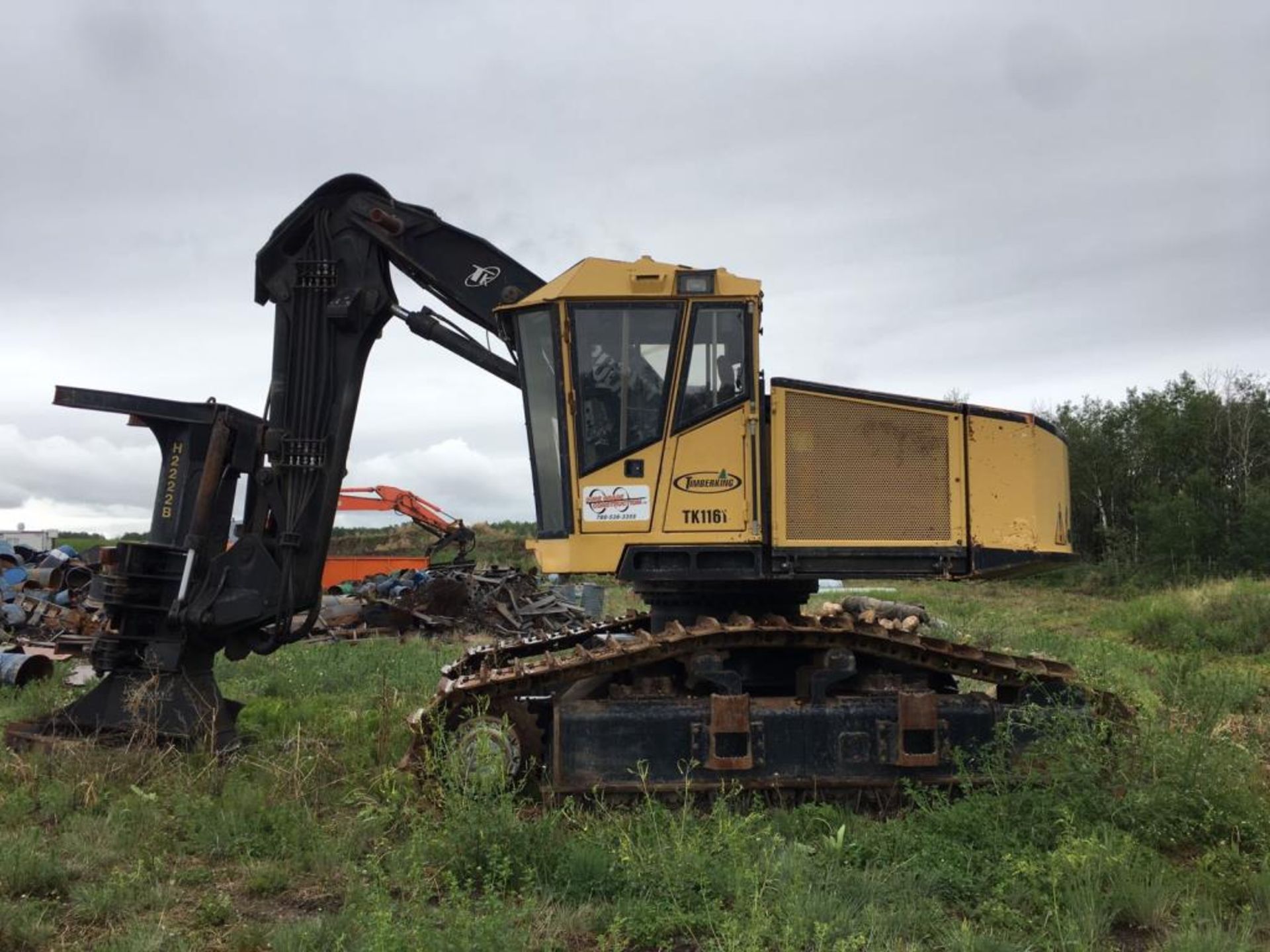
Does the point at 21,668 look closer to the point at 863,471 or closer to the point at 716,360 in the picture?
the point at 716,360

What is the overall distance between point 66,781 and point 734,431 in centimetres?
500

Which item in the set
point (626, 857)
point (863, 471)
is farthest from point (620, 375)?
point (626, 857)

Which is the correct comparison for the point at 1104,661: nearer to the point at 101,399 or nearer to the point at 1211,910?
the point at 1211,910

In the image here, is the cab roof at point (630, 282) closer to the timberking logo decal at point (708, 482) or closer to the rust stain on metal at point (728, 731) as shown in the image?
the timberking logo decal at point (708, 482)

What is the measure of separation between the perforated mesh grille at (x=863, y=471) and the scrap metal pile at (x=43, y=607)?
9591mm

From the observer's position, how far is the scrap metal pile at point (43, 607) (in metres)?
13.4

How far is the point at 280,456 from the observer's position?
809 cm

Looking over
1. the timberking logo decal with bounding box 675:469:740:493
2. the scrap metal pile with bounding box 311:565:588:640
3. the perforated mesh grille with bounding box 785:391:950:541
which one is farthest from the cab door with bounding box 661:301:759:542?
the scrap metal pile with bounding box 311:565:588:640

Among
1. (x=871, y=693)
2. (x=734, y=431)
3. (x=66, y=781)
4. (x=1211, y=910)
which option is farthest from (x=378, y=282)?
(x=1211, y=910)

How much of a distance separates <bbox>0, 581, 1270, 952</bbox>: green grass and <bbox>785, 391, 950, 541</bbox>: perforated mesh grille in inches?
67.8

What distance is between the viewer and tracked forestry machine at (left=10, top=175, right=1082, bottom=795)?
6828mm

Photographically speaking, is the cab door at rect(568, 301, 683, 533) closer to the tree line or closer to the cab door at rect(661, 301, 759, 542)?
the cab door at rect(661, 301, 759, 542)

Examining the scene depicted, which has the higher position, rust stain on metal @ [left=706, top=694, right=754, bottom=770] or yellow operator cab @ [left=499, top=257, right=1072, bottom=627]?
yellow operator cab @ [left=499, top=257, right=1072, bottom=627]

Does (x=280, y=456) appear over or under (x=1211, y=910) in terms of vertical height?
over
